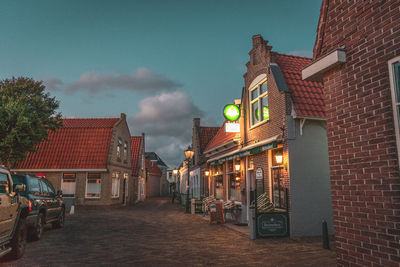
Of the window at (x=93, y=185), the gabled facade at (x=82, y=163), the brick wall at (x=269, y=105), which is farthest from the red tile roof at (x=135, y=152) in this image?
the brick wall at (x=269, y=105)

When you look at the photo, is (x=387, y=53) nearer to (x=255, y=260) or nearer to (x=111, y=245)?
(x=255, y=260)

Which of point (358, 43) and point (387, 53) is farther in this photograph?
point (358, 43)

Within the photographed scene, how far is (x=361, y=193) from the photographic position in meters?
4.47

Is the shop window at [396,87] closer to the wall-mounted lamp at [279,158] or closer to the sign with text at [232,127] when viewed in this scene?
the wall-mounted lamp at [279,158]

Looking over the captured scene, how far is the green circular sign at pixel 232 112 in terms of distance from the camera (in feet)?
48.1

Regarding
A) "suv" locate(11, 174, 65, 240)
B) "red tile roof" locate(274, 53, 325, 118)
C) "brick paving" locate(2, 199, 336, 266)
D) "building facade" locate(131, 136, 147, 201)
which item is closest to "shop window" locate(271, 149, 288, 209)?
"brick paving" locate(2, 199, 336, 266)

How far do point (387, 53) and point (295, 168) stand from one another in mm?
6403

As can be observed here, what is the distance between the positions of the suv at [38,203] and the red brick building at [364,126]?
796 centimetres

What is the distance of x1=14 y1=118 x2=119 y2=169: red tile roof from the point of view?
23.9 m

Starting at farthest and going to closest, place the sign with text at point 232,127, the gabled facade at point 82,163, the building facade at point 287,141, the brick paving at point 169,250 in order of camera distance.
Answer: the gabled facade at point 82,163 → the sign with text at point 232,127 → the building facade at point 287,141 → the brick paving at point 169,250

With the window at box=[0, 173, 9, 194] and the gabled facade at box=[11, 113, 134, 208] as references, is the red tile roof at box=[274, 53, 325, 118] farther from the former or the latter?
the gabled facade at box=[11, 113, 134, 208]

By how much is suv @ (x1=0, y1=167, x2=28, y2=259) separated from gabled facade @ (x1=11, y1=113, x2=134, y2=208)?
16.5 metres

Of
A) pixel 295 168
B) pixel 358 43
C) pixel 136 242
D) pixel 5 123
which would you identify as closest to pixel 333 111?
pixel 358 43

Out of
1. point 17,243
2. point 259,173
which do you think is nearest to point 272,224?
point 259,173
